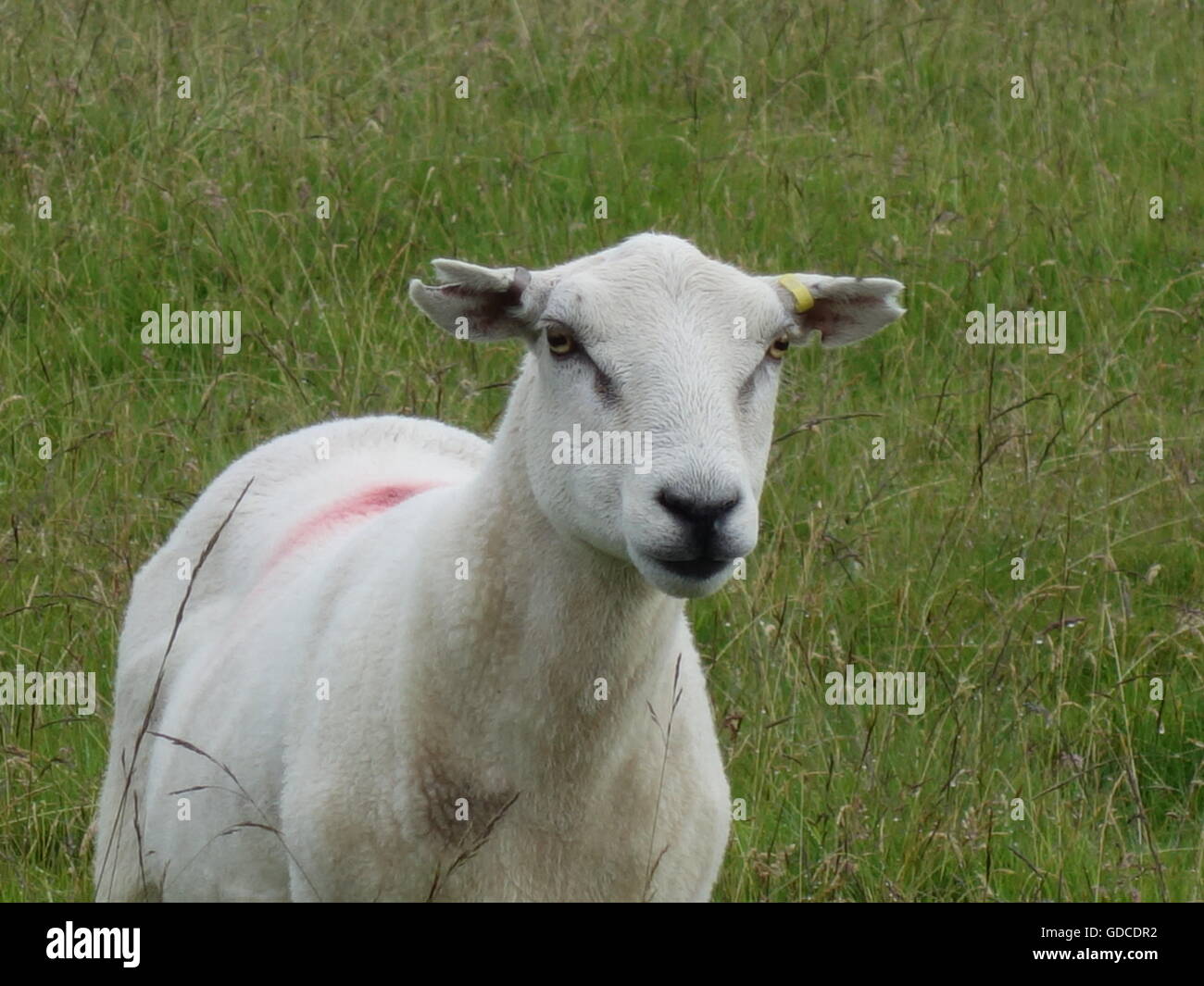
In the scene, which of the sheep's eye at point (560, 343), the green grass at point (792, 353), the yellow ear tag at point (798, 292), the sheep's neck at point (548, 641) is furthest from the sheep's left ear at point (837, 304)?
the green grass at point (792, 353)

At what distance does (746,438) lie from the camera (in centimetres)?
360

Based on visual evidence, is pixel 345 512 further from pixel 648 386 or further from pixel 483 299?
pixel 648 386

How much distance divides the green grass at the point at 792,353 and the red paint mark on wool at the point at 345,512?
80 centimetres

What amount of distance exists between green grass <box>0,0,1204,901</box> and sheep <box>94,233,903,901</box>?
759 millimetres

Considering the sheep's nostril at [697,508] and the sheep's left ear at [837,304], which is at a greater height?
the sheep's left ear at [837,304]

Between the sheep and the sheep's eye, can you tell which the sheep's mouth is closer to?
the sheep

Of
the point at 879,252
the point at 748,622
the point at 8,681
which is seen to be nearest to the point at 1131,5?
the point at 879,252

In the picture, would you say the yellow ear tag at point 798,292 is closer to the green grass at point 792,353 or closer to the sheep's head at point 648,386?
the sheep's head at point 648,386

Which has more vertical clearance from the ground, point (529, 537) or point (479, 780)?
point (529, 537)

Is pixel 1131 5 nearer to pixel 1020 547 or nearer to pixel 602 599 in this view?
pixel 1020 547

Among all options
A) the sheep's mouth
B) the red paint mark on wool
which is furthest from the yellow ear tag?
the red paint mark on wool

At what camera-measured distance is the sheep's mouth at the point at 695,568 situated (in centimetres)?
333

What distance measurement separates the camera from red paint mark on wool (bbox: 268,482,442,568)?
14.6 feet

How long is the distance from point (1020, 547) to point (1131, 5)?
15.8 ft
